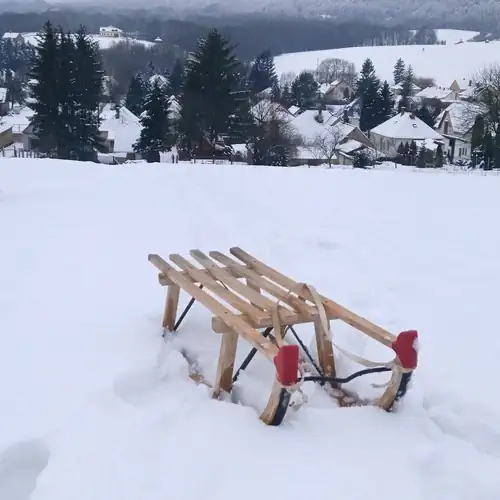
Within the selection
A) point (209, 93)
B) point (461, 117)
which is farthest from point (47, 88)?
point (461, 117)

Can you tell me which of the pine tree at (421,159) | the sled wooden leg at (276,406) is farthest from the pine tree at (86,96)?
the sled wooden leg at (276,406)

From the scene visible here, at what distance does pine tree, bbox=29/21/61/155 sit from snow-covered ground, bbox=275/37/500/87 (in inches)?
3106

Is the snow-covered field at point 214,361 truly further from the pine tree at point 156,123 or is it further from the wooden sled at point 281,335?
the pine tree at point 156,123

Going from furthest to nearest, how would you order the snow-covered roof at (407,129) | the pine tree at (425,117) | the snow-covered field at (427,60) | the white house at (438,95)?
the snow-covered field at (427,60) → the white house at (438,95) → the pine tree at (425,117) → the snow-covered roof at (407,129)

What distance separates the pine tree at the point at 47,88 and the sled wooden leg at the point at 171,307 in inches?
963

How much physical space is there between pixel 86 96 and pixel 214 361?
85.0 feet

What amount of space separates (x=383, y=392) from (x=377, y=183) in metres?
7.06

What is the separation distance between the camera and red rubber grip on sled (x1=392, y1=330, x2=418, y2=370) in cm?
281

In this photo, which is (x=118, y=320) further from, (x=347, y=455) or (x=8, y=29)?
(x=8, y=29)

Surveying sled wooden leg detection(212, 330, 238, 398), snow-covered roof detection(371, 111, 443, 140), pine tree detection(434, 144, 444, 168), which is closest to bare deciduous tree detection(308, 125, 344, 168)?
snow-covered roof detection(371, 111, 443, 140)

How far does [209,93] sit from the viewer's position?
26.4 meters

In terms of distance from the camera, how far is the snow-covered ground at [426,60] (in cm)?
10488

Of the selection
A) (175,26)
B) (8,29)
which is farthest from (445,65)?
(8,29)

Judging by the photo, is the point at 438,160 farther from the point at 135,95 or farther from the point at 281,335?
the point at 281,335
